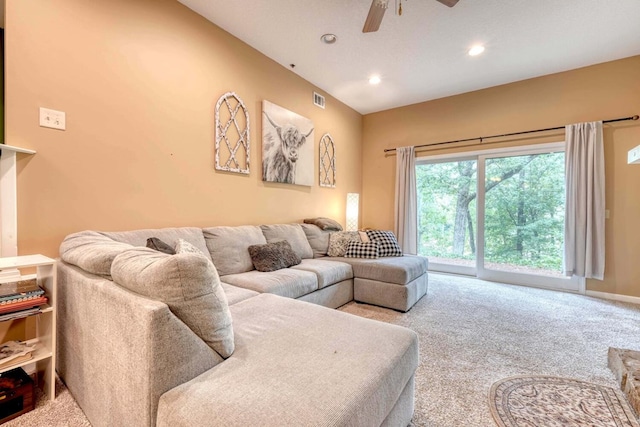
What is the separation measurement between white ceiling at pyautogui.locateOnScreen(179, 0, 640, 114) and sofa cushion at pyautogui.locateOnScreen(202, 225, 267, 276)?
6.83ft

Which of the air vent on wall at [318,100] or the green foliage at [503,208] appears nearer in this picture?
the green foliage at [503,208]

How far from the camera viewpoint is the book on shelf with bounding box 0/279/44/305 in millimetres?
1323

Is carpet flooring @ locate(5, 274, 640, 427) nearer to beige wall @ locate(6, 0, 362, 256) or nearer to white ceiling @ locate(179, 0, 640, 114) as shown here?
beige wall @ locate(6, 0, 362, 256)

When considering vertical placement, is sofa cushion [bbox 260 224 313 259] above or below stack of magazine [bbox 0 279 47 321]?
above

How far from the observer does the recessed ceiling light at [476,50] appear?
3021 millimetres

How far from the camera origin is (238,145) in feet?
9.77

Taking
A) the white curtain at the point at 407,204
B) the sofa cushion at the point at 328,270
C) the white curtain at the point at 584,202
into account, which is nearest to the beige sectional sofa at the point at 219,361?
the sofa cushion at the point at 328,270

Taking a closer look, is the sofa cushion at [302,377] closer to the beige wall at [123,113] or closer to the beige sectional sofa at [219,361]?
the beige sectional sofa at [219,361]

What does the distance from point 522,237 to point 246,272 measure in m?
3.80

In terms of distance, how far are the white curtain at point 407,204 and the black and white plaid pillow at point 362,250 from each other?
1.41m

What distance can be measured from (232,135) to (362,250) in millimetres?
1987

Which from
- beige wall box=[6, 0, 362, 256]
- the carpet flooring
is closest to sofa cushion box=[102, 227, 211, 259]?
beige wall box=[6, 0, 362, 256]

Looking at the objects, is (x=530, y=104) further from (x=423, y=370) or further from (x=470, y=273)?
(x=423, y=370)

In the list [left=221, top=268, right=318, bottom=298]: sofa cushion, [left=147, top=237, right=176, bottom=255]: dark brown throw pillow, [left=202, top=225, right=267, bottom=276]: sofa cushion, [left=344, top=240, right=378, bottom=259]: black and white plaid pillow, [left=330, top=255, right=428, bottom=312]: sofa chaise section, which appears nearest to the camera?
[left=147, top=237, right=176, bottom=255]: dark brown throw pillow
